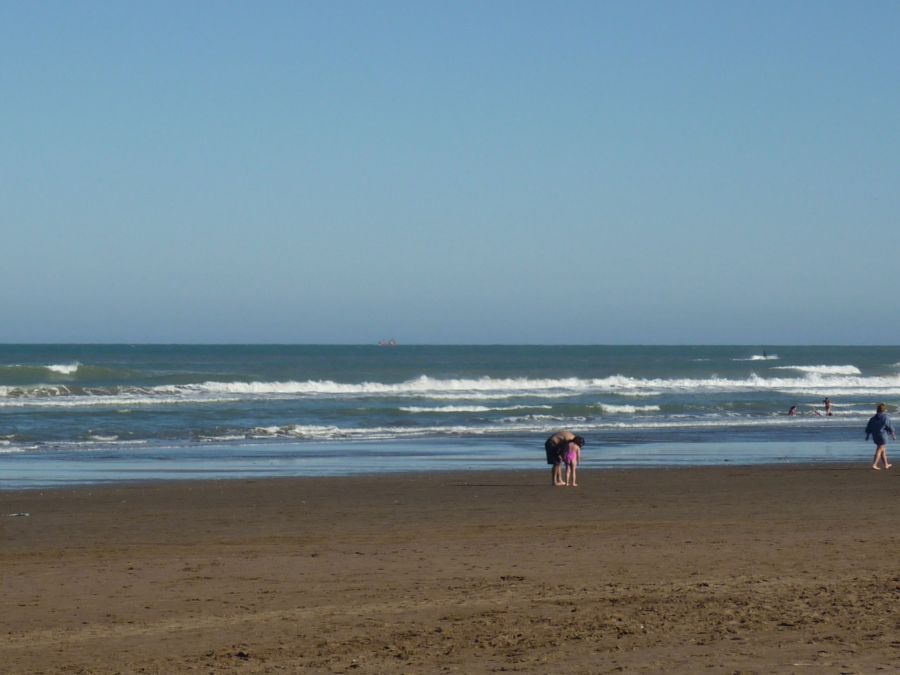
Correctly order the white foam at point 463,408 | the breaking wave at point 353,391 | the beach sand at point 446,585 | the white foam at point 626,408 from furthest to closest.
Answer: the breaking wave at point 353,391 < the white foam at point 626,408 < the white foam at point 463,408 < the beach sand at point 446,585

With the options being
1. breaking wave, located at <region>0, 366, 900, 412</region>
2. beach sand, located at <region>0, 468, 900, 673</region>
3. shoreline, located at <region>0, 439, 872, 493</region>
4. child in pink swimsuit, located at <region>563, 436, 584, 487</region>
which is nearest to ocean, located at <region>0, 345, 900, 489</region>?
shoreline, located at <region>0, 439, 872, 493</region>

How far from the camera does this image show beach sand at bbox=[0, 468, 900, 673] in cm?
724

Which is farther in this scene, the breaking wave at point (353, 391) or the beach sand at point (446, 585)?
the breaking wave at point (353, 391)

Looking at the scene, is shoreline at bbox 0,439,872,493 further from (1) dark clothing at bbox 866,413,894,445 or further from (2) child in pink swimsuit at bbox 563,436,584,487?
(2) child in pink swimsuit at bbox 563,436,584,487

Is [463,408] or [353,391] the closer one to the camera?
[463,408]

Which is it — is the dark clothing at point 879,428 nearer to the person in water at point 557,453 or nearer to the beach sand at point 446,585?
the beach sand at point 446,585

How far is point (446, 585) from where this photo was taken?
31.1 ft

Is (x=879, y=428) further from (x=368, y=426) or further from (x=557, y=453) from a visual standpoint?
(x=368, y=426)

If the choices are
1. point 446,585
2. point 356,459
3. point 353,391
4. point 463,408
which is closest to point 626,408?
point 463,408

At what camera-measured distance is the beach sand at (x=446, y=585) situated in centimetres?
724

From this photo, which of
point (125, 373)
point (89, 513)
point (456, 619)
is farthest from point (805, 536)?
point (125, 373)

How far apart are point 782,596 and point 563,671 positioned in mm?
2676

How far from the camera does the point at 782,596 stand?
8.82 m

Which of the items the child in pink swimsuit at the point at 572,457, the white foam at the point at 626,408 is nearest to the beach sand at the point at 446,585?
the child in pink swimsuit at the point at 572,457
